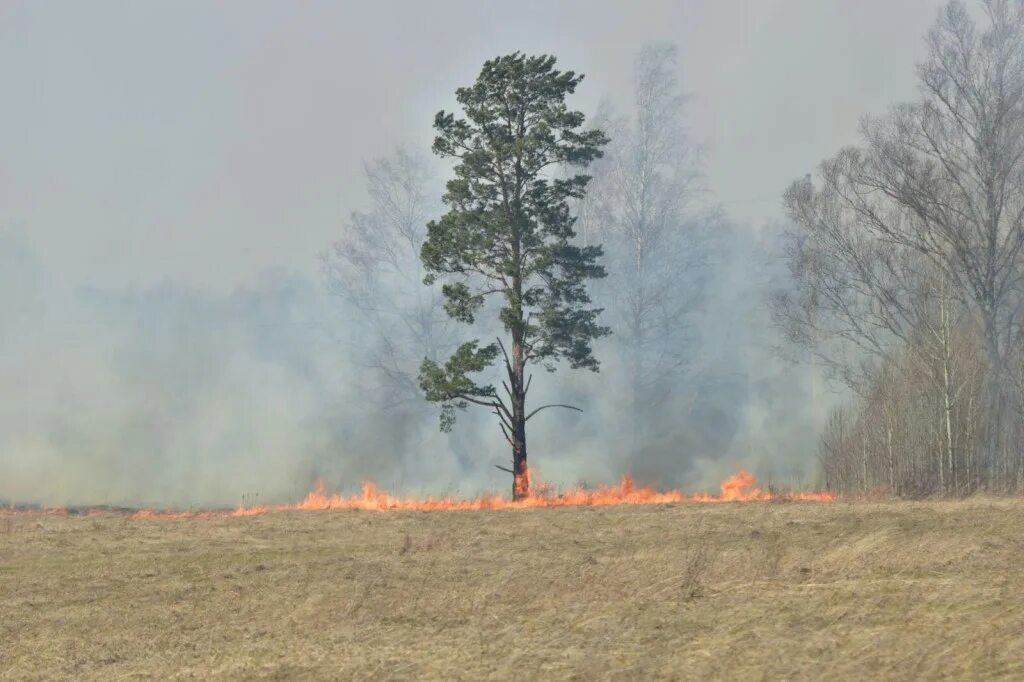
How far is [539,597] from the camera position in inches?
651

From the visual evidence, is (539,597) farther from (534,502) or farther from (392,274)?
(392,274)

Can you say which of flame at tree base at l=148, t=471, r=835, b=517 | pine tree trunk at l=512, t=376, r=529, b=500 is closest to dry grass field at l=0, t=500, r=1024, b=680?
flame at tree base at l=148, t=471, r=835, b=517

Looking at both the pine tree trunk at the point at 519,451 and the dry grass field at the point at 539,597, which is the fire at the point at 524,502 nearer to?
the pine tree trunk at the point at 519,451

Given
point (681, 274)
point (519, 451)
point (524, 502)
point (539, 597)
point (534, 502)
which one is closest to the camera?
point (539, 597)

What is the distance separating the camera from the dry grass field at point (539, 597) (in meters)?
13.1

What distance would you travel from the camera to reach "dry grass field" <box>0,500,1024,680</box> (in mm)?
13078

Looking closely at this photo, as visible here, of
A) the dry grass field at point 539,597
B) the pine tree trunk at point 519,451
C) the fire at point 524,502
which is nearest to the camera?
the dry grass field at point 539,597

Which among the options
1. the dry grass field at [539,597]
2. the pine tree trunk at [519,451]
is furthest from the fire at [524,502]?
the dry grass field at [539,597]

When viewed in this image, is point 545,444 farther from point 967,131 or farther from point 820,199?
point 967,131

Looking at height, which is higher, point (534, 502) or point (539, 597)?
point (534, 502)

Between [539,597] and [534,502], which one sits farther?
[534,502]

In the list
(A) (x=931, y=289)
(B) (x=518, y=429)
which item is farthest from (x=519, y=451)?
(A) (x=931, y=289)

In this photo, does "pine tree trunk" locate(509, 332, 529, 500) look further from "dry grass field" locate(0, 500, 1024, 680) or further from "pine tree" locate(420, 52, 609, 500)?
"dry grass field" locate(0, 500, 1024, 680)

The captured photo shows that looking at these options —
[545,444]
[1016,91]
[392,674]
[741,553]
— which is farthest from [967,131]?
[392,674]
